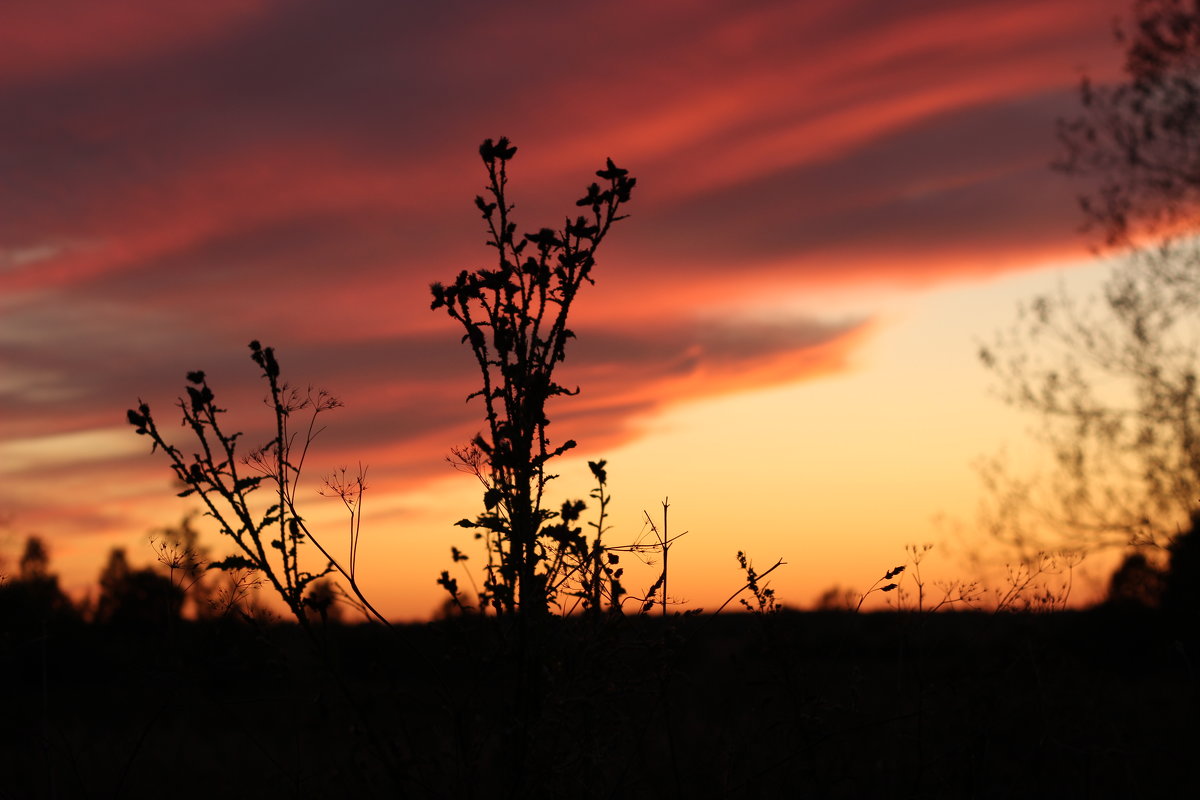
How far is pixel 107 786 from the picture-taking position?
6992 mm

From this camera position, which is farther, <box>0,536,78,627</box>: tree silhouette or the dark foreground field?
<box>0,536,78,627</box>: tree silhouette

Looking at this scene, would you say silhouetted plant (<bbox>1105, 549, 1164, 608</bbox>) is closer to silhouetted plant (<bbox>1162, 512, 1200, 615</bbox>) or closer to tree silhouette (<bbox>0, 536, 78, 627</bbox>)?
silhouetted plant (<bbox>1162, 512, 1200, 615</bbox>)

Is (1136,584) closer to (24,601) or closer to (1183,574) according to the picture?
(1183,574)

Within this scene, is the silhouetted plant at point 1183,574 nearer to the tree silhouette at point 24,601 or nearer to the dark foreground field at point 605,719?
the dark foreground field at point 605,719

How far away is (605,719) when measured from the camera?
3.71 meters

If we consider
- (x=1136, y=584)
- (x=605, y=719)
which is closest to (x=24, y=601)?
(x=605, y=719)

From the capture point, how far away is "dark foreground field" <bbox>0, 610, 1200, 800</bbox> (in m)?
3.41

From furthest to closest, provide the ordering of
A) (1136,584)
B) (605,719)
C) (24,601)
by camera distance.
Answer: (1136,584)
(24,601)
(605,719)

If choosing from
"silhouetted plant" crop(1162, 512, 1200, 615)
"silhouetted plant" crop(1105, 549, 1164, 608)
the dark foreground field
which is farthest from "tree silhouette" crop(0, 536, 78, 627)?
"silhouetted plant" crop(1105, 549, 1164, 608)

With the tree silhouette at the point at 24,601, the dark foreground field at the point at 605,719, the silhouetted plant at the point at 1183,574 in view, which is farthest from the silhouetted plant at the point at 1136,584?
the tree silhouette at the point at 24,601

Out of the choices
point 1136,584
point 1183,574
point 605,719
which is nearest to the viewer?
point 605,719

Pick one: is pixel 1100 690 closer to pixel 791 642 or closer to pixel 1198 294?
pixel 791 642

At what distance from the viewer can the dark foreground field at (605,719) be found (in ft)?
11.2

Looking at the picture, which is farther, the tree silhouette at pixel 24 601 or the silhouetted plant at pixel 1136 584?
the silhouetted plant at pixel 1136 584
